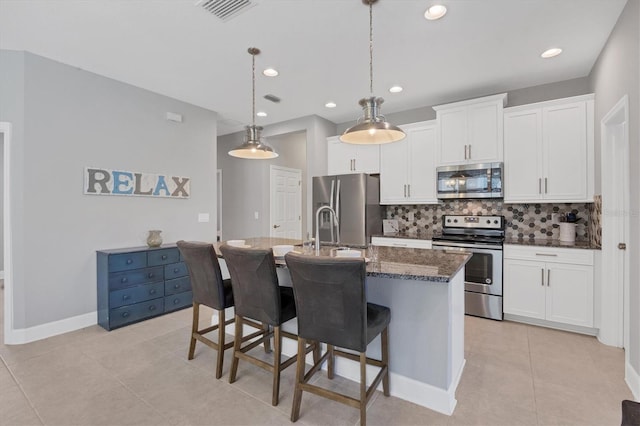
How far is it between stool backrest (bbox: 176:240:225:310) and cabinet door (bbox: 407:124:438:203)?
293 cm

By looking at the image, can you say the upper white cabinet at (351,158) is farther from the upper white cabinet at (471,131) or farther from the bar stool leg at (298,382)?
the bar stool leg at (298,382)

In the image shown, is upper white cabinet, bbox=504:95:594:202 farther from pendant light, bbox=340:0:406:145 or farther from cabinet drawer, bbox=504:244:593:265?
pendant light, bbox=340:0:406:145

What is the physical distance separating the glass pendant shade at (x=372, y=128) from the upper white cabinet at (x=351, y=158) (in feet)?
7.05

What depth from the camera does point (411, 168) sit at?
4211 mm

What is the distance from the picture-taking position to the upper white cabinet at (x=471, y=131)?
3.56 m

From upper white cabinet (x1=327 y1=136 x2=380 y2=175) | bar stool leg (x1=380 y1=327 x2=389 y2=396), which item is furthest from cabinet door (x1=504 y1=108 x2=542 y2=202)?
bar stool leg (x1=380 y1=327 x2=389 y2=396)

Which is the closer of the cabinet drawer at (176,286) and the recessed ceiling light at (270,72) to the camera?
the recessed ceiling light at (270,72)

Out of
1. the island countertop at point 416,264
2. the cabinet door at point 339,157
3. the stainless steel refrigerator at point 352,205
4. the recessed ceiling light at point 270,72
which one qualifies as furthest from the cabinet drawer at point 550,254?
the recessed ceiling light at point 270,72

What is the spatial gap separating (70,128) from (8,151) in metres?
0.55

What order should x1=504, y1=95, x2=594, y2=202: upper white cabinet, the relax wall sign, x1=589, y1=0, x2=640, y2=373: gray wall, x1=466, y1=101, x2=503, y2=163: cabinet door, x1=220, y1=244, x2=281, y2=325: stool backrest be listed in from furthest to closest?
x1=466, y1=101, x2=503, y2=163: cabinet door → the relax wall sign → x1=504, y1=95, x2=594, y2=202: upper white cabinet → x1=589, y1=0, x2=640, y2=373: gray wall → x1=220, y1=244, x2=281, y2=325: stool backrest

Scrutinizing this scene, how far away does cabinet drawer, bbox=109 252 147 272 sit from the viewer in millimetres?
3197

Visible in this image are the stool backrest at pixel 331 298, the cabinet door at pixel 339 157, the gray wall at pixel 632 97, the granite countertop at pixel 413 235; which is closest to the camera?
the stool backrest at pixel 331 298

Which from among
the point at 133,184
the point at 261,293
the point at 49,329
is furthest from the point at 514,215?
the point at 49,329

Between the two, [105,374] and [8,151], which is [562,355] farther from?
[8,151]
